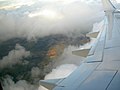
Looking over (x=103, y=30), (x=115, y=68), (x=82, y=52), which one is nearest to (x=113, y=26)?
(x=103, y=30)

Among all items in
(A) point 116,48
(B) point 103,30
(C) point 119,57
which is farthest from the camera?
(B) point 103,30

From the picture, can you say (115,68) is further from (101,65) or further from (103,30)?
(103,30)

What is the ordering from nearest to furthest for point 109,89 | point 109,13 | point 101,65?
point 109,89
point 101,65
point 109,13

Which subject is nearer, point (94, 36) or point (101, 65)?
point (101, 65)

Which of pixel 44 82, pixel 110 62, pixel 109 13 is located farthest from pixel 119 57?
pixel 109 13

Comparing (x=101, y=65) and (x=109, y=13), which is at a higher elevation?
(x=109, y=13)

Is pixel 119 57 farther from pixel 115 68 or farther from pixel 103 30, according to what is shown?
pixel 103 30
